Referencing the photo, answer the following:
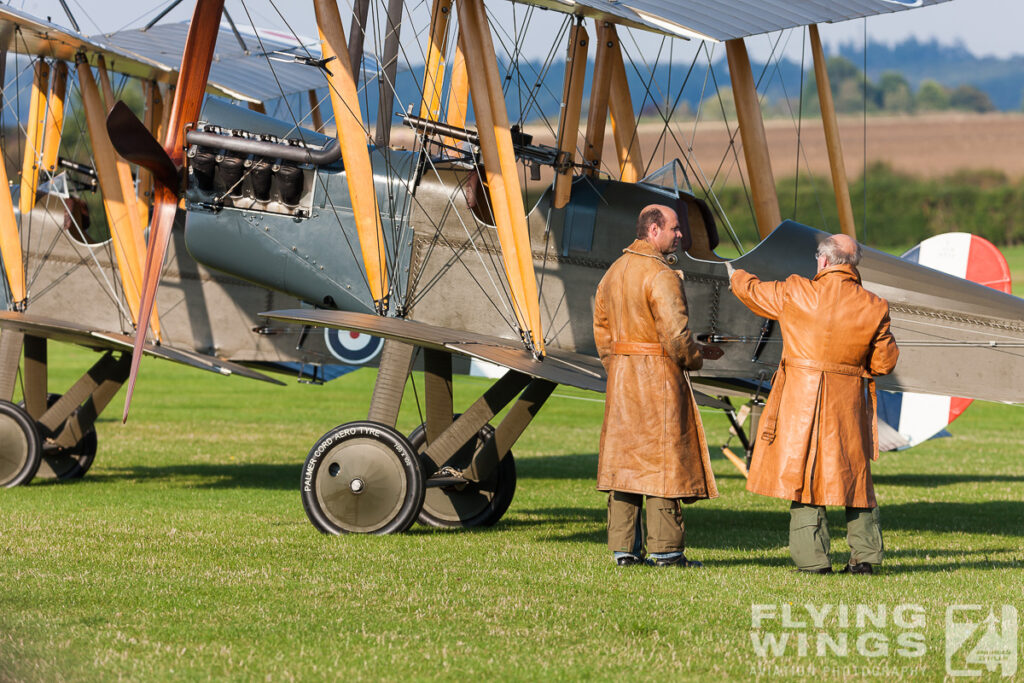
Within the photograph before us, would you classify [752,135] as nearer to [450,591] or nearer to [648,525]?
[648,525]

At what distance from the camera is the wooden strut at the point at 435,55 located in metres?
9.19

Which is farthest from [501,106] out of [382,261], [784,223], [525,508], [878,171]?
[878,171]

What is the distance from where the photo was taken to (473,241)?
29.8 ft

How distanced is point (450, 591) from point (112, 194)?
22.2ft

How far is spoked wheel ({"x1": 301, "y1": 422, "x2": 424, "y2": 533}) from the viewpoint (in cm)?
792

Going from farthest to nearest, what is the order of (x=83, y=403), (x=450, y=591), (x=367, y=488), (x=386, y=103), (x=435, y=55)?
1. (x=83, y=403)
2. (x=386, y=103)
3. (x=435, y=55)
4. (x=367, y=488)
5. (x=450, y=591)

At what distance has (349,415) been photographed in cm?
2061

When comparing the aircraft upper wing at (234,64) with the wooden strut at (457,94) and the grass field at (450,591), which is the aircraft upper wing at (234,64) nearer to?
the wooden strut at (457,94)

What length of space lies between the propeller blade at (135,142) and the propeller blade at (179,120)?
49 millimetres

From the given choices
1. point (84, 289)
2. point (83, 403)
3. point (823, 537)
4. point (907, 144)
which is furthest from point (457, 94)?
point (907, 144)

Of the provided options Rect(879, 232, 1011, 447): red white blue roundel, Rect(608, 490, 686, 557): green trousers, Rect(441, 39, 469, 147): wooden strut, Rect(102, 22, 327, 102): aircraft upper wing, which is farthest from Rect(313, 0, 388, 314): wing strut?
Rect(879, 232, 1011, 447): red white blue roundel

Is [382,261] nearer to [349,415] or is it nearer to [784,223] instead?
[784,223]

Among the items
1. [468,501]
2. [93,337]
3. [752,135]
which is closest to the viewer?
[468,501]

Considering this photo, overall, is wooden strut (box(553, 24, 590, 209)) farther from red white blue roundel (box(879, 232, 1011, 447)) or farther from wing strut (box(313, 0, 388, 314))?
red white blue roundel (box(879, 232, 1011, 447))
